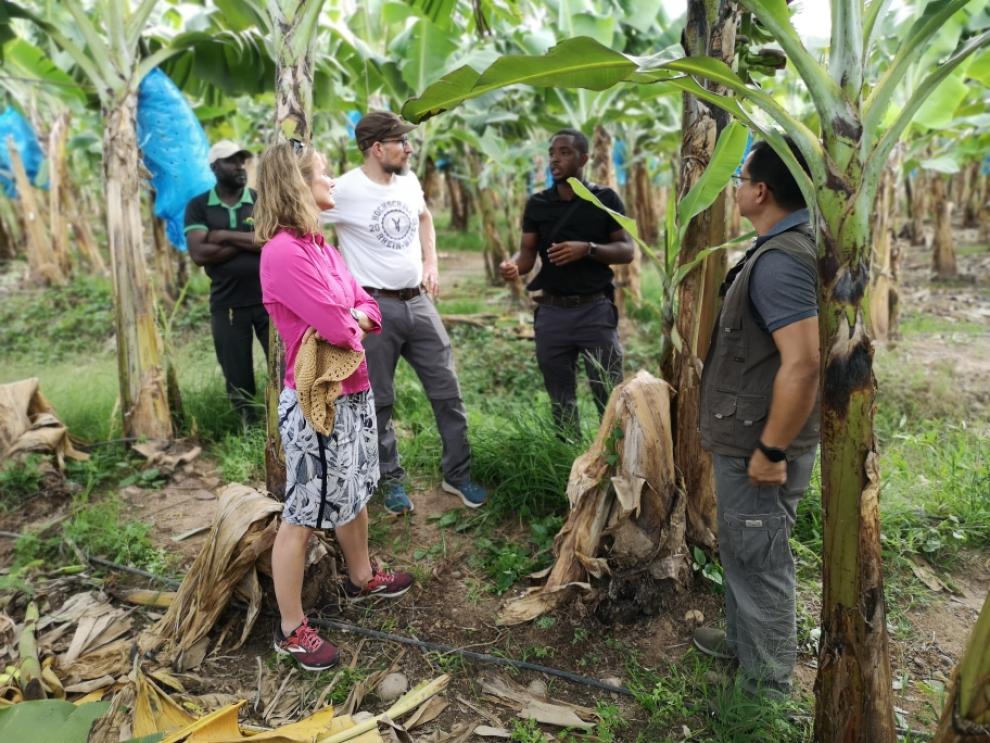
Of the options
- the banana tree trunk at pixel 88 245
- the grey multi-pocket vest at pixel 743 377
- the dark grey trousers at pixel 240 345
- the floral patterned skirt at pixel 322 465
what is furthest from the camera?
the banana tree trunk at pixel 88 245

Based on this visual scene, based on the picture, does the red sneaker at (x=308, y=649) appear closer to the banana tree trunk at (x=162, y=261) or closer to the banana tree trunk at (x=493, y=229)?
the banana tree trunk at (x=493, y=229)

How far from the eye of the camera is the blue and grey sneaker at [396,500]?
3.40m

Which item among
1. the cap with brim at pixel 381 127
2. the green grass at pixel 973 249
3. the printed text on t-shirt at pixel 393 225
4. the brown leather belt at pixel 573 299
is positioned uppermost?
the cap with brim at pixel 381 127

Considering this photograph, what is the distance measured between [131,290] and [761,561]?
394 cm

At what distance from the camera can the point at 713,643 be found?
2.37 meters

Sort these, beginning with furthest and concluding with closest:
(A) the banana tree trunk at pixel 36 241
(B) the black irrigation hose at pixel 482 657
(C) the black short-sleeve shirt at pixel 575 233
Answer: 1. (A) the banana tree trunk at pixel 36 241
2. (C) the black short-sleeve shirt at pixel 575 233
3. (B) the black irrigation hose at pixel 482 657

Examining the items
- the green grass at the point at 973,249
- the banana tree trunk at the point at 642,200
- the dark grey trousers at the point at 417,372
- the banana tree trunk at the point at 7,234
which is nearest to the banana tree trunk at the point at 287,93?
the dark grey trousers at the point at 417,372

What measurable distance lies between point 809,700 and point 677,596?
566 millimetres

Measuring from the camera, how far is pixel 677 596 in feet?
8.53

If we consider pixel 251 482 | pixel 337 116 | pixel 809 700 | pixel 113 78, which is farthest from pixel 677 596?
pixel 337 116

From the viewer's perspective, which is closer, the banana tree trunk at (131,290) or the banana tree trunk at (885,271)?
the banana tree trunk at (131,290)

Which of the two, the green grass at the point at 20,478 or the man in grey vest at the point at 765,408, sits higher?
the man in grey vest at the point at 765,408

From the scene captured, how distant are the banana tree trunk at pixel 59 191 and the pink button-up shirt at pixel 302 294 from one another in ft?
34.1

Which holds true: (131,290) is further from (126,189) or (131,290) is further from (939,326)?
(939,326)
